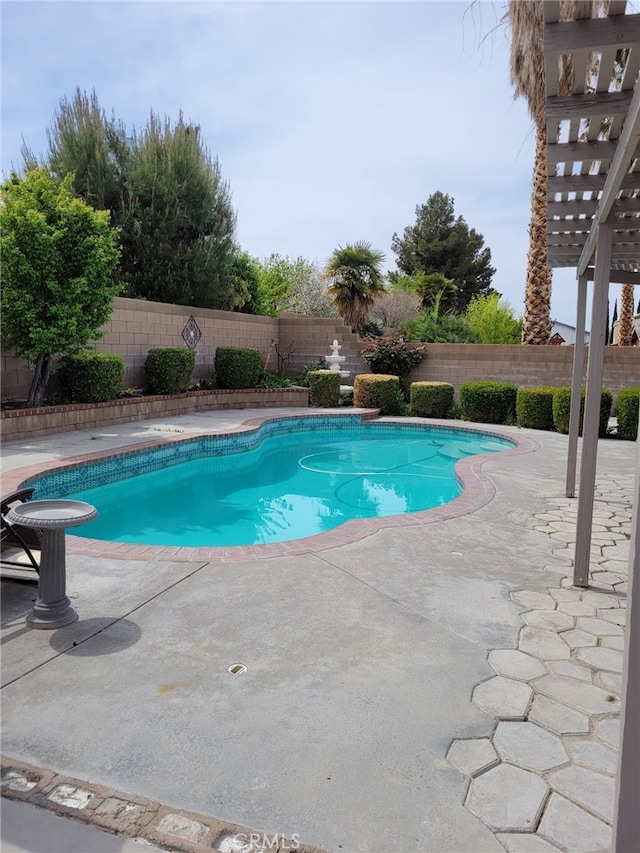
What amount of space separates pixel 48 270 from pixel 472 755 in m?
9.06

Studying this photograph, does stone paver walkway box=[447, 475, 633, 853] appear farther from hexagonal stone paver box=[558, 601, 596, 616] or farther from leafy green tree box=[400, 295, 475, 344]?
Answer: leafy green tree box=[400, 295, 475, 344]

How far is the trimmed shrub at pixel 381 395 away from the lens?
1424 cm

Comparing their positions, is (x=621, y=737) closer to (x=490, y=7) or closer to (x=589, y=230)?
(x=490, y=7)

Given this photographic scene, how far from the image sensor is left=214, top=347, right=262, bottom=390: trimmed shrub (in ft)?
47.1

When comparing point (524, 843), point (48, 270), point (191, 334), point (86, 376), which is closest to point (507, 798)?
point (524, 843)

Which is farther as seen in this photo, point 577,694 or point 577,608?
point 577,608

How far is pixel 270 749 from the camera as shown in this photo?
2.11 m

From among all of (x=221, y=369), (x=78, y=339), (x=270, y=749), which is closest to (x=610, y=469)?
(x=270, y=749)

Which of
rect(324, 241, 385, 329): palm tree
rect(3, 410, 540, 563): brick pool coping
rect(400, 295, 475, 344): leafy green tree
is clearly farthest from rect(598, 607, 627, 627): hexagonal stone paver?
rect(324, 241, 385, 329): palm tree

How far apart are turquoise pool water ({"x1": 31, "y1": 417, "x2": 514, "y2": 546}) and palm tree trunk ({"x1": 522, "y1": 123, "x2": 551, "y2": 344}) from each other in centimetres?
462

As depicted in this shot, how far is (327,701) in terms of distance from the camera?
7.90 feet

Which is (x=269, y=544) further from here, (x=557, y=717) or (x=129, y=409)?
(x=129, y=409)

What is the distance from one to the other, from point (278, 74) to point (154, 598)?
5.86m

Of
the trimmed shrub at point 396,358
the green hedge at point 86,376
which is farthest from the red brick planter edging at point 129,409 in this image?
the trimmed shrub at point 396,358
